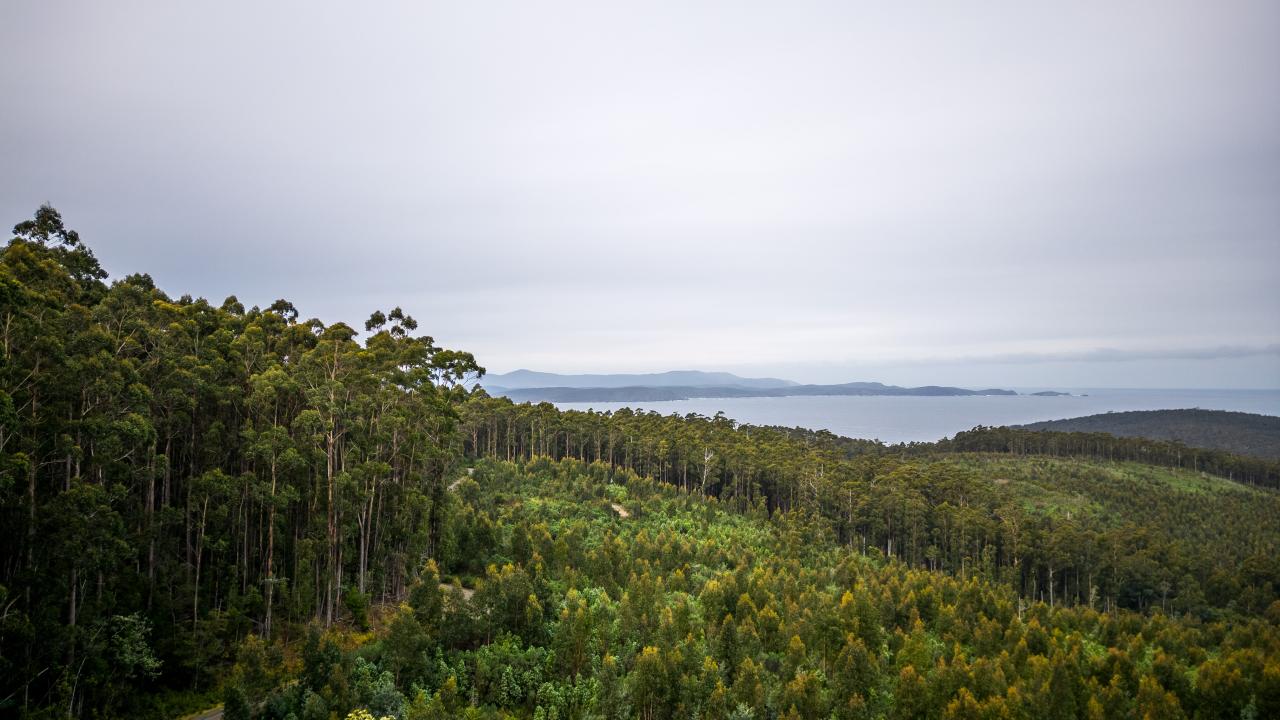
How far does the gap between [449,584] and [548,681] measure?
11156 mm

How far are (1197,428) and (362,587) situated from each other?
768ft

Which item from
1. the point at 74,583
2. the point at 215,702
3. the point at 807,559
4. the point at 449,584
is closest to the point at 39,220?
the point at 74,583

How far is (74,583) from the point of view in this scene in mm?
15164

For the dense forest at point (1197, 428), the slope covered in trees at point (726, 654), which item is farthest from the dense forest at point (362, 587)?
the dense forest at point (1197, 428)

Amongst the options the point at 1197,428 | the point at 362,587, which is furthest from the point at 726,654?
the point at 1197,428

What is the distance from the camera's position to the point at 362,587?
25062 mm

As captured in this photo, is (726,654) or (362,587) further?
(362,587)

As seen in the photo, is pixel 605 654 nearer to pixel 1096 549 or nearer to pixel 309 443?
pixel 309 443

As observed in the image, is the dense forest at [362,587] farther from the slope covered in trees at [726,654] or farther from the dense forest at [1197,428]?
the dense forest at [1197,428]

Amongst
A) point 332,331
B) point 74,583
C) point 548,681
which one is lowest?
point 548,681

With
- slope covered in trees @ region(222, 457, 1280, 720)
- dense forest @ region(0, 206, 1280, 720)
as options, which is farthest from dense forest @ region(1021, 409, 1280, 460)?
dense forest @ region(0, 206, 1280, 720)

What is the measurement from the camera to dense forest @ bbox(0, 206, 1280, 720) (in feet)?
49.4

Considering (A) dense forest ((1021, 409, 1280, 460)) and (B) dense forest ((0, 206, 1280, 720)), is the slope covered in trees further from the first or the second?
(A) dense forest ((1021, 409, 1280, 460))

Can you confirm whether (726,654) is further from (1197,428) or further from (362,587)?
(1197,428)
